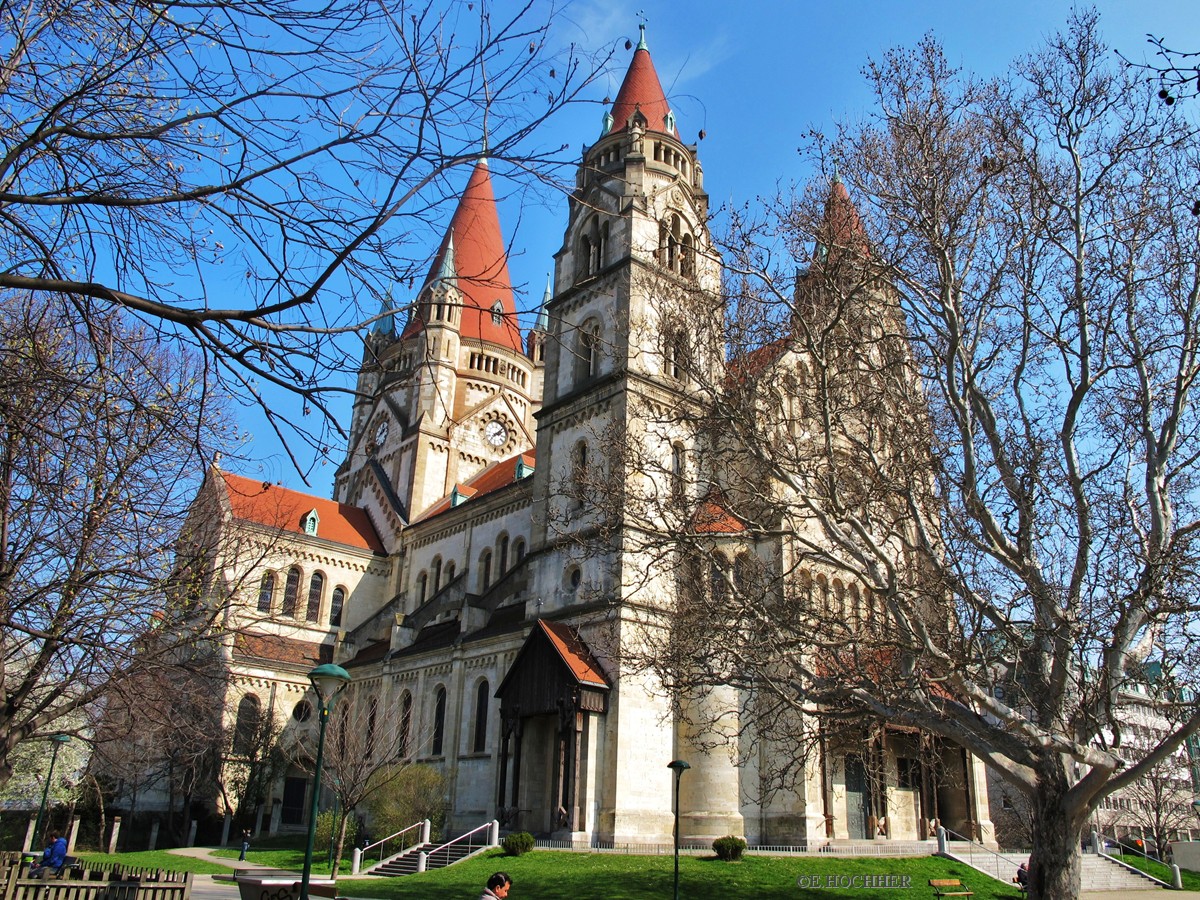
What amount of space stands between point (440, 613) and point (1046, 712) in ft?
89.0

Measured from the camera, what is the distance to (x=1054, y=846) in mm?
12273

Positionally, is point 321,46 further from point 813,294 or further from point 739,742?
point 739,742

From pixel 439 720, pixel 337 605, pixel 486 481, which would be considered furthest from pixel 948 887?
pixel 337 605

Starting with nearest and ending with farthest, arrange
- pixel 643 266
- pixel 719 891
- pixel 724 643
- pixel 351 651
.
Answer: pixel 724 643 → pixel 719 891 → pixel 643 266 → pixel 351 651

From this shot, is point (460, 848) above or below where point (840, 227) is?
below

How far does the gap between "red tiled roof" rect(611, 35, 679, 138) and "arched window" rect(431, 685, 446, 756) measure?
21.4 metres

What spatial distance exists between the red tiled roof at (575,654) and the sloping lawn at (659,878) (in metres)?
4.43

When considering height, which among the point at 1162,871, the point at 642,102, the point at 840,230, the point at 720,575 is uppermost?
the point at 642,102

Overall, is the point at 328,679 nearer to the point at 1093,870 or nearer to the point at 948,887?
the point at 948,887

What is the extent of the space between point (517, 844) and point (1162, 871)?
73.9 ft

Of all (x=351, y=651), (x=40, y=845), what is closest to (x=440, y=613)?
(x=351, y=651)

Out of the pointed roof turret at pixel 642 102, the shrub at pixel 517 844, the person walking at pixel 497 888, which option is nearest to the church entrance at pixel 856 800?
the shrub at pixel 517 844

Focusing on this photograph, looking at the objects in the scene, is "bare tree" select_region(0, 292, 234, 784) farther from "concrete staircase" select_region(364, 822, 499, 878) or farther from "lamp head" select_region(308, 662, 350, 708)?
"concrete staircase" select_region(364, 822, 499, 878)

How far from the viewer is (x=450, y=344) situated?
4647cm
